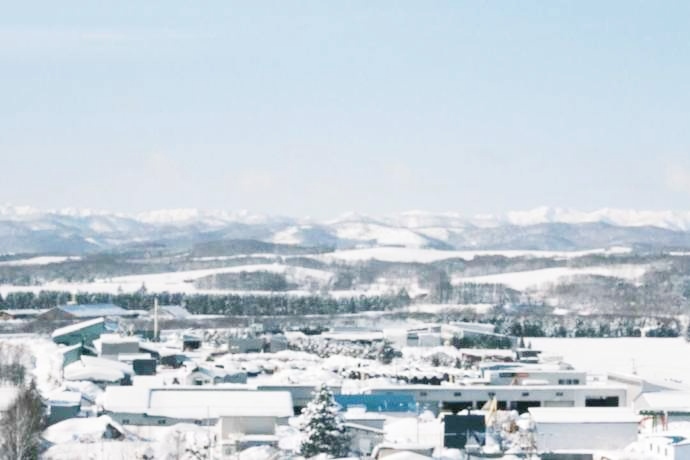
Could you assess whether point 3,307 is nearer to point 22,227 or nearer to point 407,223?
point 22,227

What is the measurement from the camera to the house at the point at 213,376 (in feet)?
44.6

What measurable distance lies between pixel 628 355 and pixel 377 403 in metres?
8.53

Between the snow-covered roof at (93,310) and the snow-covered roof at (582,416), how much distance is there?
45.5ft

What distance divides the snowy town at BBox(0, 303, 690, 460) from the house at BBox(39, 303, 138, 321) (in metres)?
3.14

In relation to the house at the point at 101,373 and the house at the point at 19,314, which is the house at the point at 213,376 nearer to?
the house at the point at 101,373

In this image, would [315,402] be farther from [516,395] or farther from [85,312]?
[85,312]

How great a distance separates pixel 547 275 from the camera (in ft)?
126

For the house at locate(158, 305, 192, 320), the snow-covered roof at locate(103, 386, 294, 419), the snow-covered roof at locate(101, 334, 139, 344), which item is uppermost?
the house at locate(158, 305, 192, 320)

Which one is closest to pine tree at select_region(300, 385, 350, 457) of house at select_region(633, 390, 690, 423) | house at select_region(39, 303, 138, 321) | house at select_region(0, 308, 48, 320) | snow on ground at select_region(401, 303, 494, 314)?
house at select_region(633, 390, 690, 423)

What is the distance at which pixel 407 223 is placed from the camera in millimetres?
113875

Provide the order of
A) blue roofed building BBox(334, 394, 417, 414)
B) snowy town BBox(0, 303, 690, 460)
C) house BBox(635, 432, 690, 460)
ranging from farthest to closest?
blue roofed building BBox(334, 394, 417, 414) → snowy town BBox(0, 303, 690, 460) → house BBox(635, 432, 690, 460)

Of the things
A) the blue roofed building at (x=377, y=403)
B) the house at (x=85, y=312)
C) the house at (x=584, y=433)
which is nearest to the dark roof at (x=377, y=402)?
the blue roofed building at (x=377, y=403)

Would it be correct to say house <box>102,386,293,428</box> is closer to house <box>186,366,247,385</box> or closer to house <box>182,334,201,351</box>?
house <box>186,366,247,385</box>

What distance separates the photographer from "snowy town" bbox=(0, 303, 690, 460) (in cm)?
934
